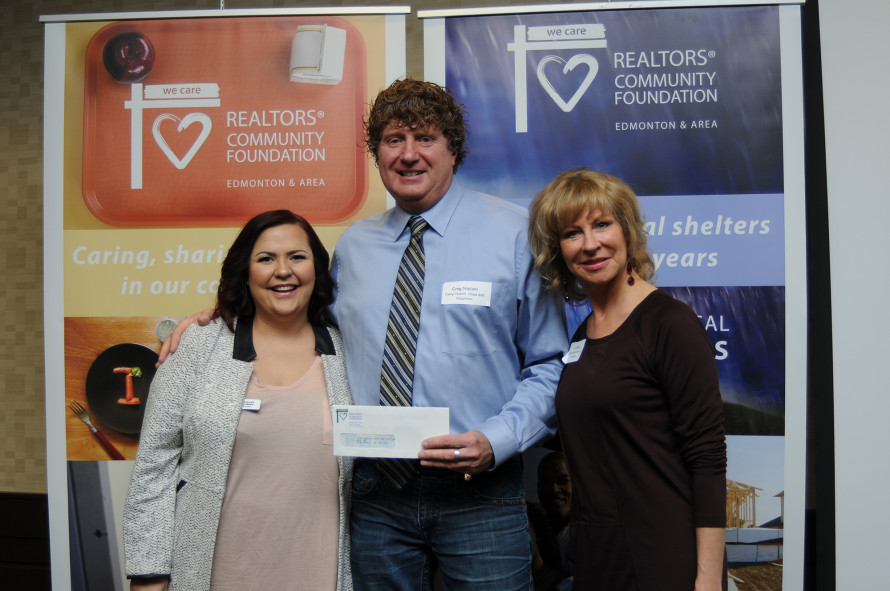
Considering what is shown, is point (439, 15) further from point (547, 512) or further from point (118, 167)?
point (547, 512)

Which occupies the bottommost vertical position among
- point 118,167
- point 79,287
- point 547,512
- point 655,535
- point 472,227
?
point 547,512

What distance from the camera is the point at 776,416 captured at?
2.44m

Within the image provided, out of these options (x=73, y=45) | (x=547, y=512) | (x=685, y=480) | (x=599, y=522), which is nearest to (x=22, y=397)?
(x=73, y=45)

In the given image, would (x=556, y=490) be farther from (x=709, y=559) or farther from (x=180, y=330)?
(x=180, y=330)

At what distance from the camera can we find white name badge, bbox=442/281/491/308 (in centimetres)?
192

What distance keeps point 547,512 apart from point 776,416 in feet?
3.09

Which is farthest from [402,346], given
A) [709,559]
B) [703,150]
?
[703,150]

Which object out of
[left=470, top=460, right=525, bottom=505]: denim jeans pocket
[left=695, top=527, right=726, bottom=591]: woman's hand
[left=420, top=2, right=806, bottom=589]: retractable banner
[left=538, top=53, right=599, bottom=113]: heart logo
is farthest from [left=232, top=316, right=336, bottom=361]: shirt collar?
[left=538, top=53, right=599, bottom=113]: heart logo

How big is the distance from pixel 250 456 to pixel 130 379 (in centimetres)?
100

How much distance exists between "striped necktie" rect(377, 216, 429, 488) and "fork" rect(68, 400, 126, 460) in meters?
1.35

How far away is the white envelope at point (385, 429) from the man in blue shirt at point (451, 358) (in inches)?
4.1

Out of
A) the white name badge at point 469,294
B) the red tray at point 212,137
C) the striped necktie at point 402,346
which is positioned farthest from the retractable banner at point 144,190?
the white name badge at point 469,294

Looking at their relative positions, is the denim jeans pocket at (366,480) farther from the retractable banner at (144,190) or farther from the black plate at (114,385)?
the black plate at (114,385)

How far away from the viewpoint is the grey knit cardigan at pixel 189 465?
1877 millimetres
